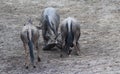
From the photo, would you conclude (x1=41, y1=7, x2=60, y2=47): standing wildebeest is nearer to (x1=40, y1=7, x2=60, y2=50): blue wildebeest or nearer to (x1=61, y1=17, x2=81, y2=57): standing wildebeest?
(x1=40, y1=7, x2=60, y2=50): blue wildebeest

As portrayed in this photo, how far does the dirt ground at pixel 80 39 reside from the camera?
11062mm

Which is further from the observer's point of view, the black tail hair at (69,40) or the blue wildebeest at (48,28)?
the blue wildebeest at (48,28)

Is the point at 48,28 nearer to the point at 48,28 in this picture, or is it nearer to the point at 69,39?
the point at 48,28

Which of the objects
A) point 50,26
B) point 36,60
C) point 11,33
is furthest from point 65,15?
point 36,60

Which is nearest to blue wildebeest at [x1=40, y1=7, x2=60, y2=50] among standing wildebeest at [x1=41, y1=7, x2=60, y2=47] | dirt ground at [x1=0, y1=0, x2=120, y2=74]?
standing wildebeest at [x1=41, y1=7, x2=60, y2=47]

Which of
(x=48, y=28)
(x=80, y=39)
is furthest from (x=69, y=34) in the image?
(x=80, y=39)

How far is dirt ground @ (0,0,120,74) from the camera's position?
11.1 m

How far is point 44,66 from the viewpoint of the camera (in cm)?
1130

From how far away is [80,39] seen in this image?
1432cm

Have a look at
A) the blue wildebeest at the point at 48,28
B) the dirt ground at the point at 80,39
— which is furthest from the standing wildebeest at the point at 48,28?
the dirt ground at the point at 80,39

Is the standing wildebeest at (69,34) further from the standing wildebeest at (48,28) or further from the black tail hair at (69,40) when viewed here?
the standing wildebeest at (48,28)

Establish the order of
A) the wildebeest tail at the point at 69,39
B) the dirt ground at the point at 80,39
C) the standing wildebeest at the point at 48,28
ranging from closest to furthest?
the dirt ground at the point at 80,39 → the wildebeest tail at the point at 69,39 → the standing wildebeest at the point at 48,28

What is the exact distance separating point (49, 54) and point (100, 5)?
7.56 metres

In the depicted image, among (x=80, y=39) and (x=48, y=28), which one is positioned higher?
(x=48, y=28)
